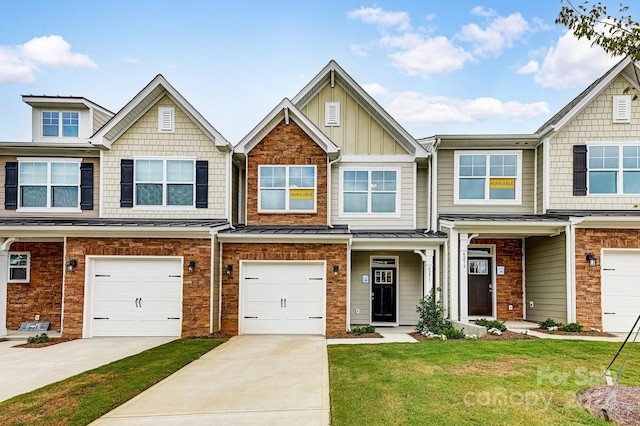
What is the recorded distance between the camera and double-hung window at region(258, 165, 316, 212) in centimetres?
1499

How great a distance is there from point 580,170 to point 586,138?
1.00 m

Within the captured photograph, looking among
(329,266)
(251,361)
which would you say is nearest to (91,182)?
(329,266)

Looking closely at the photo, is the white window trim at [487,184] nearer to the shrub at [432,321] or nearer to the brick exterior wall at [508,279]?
the brick exterior wall at [508,279]

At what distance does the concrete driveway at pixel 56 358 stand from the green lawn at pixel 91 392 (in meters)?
0.46

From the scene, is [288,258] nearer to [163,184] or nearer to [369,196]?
[369,196]

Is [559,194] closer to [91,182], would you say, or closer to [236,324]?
[236,324]

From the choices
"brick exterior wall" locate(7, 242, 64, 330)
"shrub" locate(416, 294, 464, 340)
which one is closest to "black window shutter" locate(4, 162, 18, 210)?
"brick exterior wall" locate(7, 242, 64, 330)

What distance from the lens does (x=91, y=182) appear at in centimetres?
1516

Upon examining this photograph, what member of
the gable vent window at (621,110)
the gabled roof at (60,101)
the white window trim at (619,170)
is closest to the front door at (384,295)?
the white window trim at (619,170)

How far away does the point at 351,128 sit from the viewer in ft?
52.0

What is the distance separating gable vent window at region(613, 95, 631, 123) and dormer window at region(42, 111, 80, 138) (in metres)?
17.9

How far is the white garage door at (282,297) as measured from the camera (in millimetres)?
13586

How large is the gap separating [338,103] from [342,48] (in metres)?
4.38

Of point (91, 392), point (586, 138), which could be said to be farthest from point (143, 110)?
point (586, 138)
